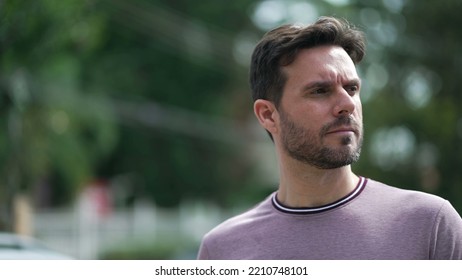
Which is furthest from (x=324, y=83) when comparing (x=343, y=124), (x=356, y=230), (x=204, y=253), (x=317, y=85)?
(x=204, y=253)

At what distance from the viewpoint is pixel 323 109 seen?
2510 millimetres

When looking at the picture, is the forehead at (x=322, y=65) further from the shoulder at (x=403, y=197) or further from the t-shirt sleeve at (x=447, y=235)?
the t-shirt sleeve at (x=447, y=235)

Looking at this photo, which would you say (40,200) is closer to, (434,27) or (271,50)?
(434,27)

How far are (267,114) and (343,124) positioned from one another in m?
0.34

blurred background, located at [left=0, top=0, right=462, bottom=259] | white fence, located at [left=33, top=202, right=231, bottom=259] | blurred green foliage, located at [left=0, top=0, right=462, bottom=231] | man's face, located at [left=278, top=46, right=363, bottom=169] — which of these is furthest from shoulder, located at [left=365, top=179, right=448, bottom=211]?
white fence, located at [left=33, top=202, right=231, bottom=259]

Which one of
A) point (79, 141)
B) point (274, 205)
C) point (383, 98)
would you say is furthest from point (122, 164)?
point (274, 205)

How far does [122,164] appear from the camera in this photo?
29328 mm

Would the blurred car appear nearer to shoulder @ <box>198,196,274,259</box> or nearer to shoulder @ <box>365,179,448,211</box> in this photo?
shoulder @ <box>198,196,274,259</box>

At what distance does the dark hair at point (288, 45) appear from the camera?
8.45 feet

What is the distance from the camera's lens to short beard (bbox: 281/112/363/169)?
8.13 feet

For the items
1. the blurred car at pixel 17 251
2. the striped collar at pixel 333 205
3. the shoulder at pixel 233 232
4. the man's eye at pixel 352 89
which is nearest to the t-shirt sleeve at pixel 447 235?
the striped collar at pixel 333 205

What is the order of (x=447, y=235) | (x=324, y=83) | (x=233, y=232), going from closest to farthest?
(x=447, y=235) < (x=324, y=83) < (x=233, y=232)

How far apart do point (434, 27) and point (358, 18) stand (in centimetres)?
277

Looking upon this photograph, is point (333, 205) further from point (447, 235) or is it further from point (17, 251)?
point (17, 251)
